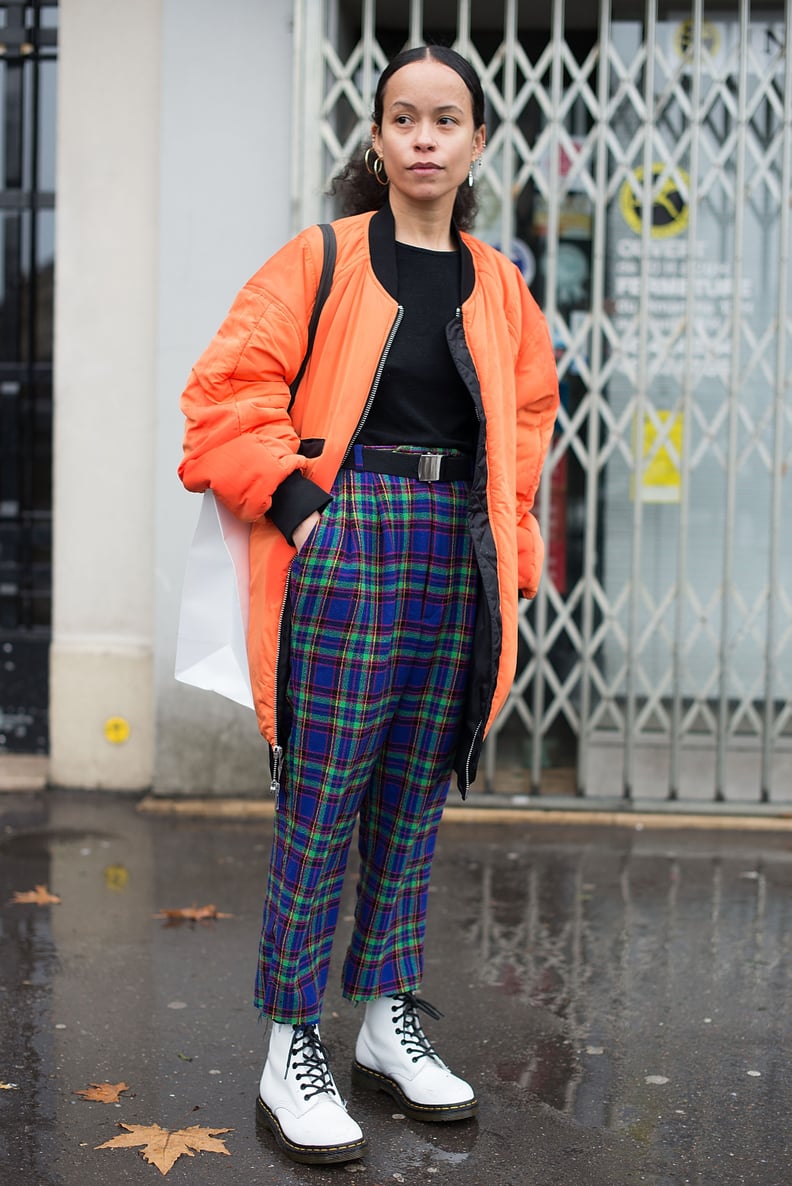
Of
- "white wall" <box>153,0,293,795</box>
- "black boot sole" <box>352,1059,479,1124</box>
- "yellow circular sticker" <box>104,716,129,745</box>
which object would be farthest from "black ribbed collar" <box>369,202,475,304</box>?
"yellow circular sticker" <box>104,716,129,745</box>

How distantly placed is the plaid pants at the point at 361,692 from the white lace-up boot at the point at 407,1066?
216 mm

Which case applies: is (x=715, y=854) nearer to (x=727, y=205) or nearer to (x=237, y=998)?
(x=237, y=998)

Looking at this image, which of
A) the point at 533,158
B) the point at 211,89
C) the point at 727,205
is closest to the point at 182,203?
the point at 211,89

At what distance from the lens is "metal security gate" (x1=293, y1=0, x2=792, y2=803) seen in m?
5.45

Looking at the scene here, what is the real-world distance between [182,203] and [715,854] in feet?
10.3

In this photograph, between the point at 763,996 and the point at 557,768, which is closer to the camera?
the point at 763,996

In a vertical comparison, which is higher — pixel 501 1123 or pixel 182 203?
pixel 182 203

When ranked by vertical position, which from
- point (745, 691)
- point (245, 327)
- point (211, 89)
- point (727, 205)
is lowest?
point (745, 691)

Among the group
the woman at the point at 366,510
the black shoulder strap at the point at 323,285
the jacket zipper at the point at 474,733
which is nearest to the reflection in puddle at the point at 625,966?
the woman at the point at 366,510

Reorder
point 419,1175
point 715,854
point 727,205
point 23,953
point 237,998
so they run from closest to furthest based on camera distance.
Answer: point 419,1175, point 237,998, point 23,953, point 715,854, point 727,205

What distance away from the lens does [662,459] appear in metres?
5.64

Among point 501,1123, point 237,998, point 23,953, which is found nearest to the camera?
point 501,1123

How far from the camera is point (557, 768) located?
234 inches

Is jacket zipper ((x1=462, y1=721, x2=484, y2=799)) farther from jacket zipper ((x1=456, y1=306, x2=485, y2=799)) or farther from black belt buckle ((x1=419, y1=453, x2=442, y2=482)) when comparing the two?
black belt buckle ((x1=419, y1=453, x2=442, y2=482))
